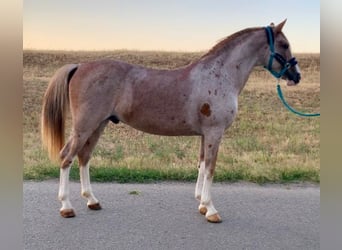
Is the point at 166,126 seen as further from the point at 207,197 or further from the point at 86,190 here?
the point at 86,190

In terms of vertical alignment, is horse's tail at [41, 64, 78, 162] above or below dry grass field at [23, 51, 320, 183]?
above

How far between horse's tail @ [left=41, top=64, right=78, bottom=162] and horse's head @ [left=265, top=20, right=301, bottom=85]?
2.04 metres

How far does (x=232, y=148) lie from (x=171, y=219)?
3219 millimetres

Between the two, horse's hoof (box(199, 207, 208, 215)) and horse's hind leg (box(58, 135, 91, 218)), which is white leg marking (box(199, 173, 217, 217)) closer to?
horse's hoof (box(199, 207, 208, 215))

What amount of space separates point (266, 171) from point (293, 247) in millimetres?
1987

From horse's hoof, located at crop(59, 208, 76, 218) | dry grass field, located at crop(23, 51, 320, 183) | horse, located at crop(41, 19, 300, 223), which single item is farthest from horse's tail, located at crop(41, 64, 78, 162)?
horse's hoof, located at crop(59, 208, 76, 218)

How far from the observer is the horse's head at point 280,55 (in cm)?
392

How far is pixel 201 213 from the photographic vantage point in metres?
3.93

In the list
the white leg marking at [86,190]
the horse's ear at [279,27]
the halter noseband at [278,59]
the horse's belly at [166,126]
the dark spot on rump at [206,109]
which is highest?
the horse's ear at [279,27]

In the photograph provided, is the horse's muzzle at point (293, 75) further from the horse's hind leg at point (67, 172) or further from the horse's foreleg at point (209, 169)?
the horse's hind leg at point (67, 172)

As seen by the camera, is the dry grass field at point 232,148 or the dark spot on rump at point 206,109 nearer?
the dark spot on rump at point 206,109

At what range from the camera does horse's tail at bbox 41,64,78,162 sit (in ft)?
13.0

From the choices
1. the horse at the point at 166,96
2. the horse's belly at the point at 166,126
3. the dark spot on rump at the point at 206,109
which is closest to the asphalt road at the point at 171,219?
the horse at the point at 166,96

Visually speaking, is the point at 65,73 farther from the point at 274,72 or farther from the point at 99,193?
the point at 274,72
